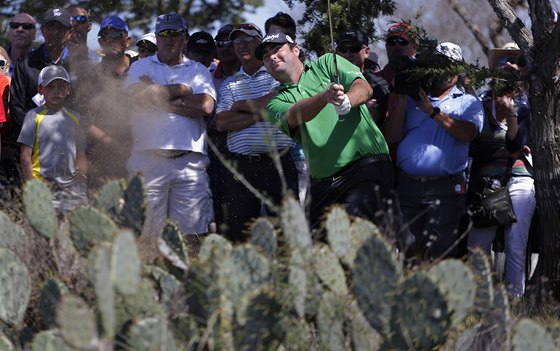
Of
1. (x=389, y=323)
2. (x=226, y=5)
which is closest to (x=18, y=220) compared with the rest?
(x=389, y=323)

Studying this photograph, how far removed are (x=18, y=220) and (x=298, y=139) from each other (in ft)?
6.51

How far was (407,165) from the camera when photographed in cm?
732

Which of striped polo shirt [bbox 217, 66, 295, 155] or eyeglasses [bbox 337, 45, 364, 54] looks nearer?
striped polo shirt [bbox 217, 66, 295, 155]

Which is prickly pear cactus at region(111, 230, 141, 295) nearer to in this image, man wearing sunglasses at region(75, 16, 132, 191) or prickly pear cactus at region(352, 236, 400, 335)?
prickly pear cactus at region(352, 236, 400, 335)

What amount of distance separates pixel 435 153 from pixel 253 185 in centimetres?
132

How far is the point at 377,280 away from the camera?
3.75 m

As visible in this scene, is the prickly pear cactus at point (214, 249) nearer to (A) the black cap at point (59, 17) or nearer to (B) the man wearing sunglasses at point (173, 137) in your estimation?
(B) the man wearing sunglasses at point (173, 137)

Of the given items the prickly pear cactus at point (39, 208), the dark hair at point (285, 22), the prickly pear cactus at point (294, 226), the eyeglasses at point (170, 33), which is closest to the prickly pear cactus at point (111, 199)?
the prickly pear cactus at point (39, 208)

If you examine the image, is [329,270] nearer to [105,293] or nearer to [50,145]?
[105,293]

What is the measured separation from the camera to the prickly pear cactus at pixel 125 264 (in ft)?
11.6

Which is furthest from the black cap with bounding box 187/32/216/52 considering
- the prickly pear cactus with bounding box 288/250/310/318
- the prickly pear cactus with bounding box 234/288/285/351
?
the prickly pear cactus with bounding box 234/288/285/351

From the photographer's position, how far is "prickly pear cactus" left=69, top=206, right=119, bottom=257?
434 centimetres

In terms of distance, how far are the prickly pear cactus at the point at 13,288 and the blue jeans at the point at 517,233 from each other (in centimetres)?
414

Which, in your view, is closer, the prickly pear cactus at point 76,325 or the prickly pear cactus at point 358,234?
the prickly pear cactus at point 76,325
